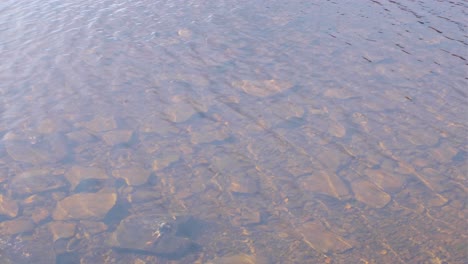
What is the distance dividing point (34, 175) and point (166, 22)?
6.51 m

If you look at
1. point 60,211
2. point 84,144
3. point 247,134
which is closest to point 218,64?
point 247,134

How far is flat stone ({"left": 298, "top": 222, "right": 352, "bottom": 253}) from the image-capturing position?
6727mm

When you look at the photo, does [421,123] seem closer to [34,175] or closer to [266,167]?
[266,167]

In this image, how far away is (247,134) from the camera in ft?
29.7

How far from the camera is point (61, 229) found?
712 centimetres

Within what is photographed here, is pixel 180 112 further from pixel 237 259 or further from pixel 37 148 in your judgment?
pixel 237 259

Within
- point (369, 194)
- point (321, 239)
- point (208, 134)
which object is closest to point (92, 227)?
point (208, 134)

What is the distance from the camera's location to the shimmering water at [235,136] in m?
6.93

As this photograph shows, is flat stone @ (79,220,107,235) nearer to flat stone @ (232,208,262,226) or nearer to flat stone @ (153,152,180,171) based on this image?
flat stone @ (153,152,180,171)

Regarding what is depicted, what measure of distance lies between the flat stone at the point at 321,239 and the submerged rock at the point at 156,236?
1.53m

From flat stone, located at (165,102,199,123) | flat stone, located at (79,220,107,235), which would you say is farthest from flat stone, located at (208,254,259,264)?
flat stone, located at (165,102,199,123)

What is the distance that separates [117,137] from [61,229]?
7.65 ft

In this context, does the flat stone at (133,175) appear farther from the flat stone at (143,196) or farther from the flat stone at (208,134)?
the flat stone at (208,134)

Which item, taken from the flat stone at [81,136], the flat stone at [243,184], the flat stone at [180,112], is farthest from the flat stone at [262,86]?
the flat stone at [81,136]
